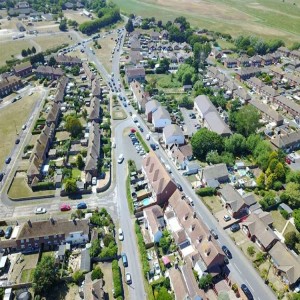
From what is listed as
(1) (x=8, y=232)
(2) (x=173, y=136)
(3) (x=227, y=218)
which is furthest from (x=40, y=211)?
(3) (x=227, y=218)

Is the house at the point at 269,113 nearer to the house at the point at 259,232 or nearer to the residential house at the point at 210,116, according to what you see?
the residential house at the point at 210,116

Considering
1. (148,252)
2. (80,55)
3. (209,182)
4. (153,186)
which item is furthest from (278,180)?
(80,55)

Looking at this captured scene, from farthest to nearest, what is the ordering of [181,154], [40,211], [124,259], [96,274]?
[181,154] < [40,211] < [124,259] < [96,274]

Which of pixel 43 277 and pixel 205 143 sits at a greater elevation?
pixel 43 277

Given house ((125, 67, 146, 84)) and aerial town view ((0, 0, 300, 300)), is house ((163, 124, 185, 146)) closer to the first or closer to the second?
aerial town view ((0, 0, 300, 300))

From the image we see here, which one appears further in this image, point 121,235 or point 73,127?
point 73,127

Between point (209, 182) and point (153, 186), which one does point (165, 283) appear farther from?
point (209, 182)

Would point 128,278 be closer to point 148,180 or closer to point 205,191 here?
point 148,180
